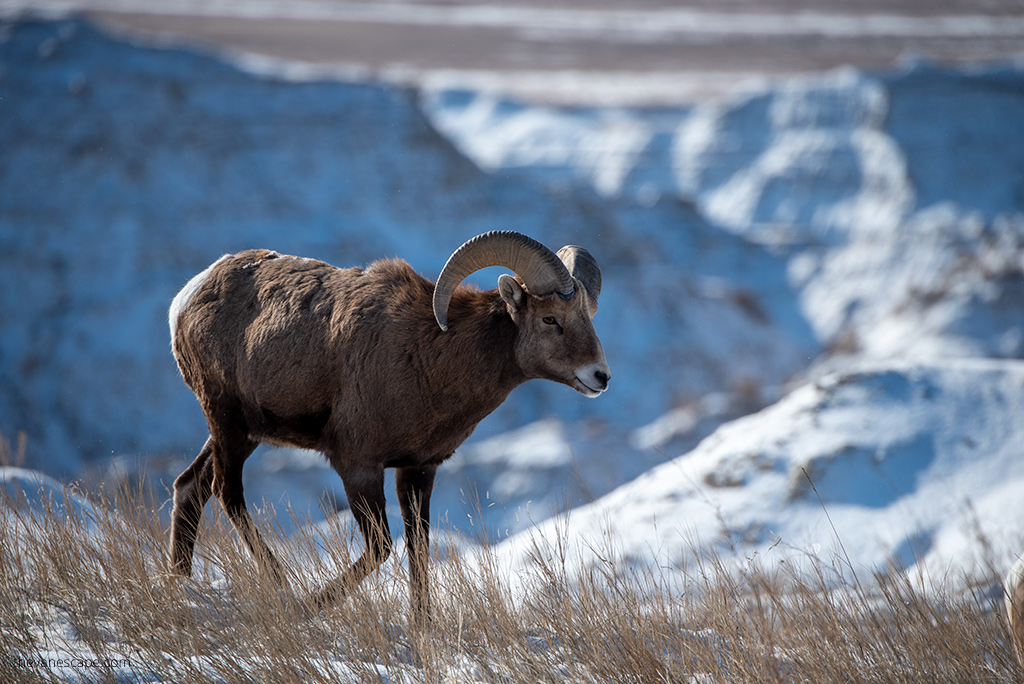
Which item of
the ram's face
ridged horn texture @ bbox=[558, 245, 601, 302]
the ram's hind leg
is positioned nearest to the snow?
the ram's hind leg

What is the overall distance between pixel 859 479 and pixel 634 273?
36.2 metres

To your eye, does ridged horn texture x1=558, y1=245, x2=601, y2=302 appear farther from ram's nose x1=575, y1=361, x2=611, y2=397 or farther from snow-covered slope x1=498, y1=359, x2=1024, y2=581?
snow-covered slope x1=498, y1=359, x2=1024, y2=581

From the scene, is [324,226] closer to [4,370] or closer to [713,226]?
[4,370]

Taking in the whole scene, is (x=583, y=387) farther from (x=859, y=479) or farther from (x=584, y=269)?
(x=859, y=479)

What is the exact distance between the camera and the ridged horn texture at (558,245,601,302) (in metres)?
4.97

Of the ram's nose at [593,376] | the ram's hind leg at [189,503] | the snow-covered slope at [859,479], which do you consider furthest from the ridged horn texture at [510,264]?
the snow-covered slope at [859,479]

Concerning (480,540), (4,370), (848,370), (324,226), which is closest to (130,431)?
(4,370)

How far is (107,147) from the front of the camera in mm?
39406

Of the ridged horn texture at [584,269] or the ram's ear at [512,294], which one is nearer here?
the ram's ear at [512,294]

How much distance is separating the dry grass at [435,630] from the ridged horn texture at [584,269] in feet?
5.23

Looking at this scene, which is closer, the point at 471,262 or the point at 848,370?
the point at 471,262

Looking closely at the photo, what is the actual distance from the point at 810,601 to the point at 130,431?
2947cm

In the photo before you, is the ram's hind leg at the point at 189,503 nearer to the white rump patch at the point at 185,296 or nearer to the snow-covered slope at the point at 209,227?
the white rump patch at the point at 185,296

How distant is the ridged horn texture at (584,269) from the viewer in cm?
497
